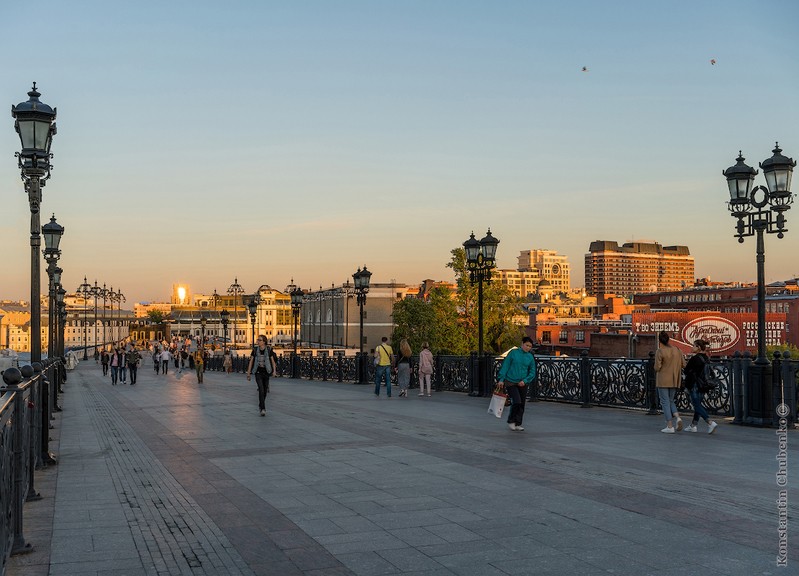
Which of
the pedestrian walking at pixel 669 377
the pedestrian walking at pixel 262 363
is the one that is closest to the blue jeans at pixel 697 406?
the pedestrian walking at pixel 669 377

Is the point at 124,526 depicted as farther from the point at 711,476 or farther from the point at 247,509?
the point at 711,476

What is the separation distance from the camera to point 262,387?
57.6 feet

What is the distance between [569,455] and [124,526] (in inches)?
235

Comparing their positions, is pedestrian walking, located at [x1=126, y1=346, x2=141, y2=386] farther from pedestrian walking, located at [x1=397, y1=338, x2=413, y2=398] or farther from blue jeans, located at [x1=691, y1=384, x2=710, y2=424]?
blue jeans, located at [x1=691, y1=384, x2=710, y2=424]

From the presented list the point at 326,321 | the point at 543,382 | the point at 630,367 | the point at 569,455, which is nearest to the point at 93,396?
the point at 543,382

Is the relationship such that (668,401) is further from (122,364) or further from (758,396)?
(122,364)

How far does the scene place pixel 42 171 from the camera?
12.3 m

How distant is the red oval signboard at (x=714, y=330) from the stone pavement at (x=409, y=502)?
77157mm

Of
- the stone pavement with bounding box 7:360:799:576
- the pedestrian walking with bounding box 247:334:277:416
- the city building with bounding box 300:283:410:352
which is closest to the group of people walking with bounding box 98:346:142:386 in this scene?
the pedestrian walking with bounding box 247:334:277:416

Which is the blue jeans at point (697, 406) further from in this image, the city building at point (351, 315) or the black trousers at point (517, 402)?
the city building at point (351, 315)

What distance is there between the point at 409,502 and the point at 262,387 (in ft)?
33.0

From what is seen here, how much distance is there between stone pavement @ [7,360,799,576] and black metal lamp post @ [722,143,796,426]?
0.71m

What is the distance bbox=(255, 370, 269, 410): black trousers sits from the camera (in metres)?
17.3

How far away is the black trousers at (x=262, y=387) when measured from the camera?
56.8 ft
